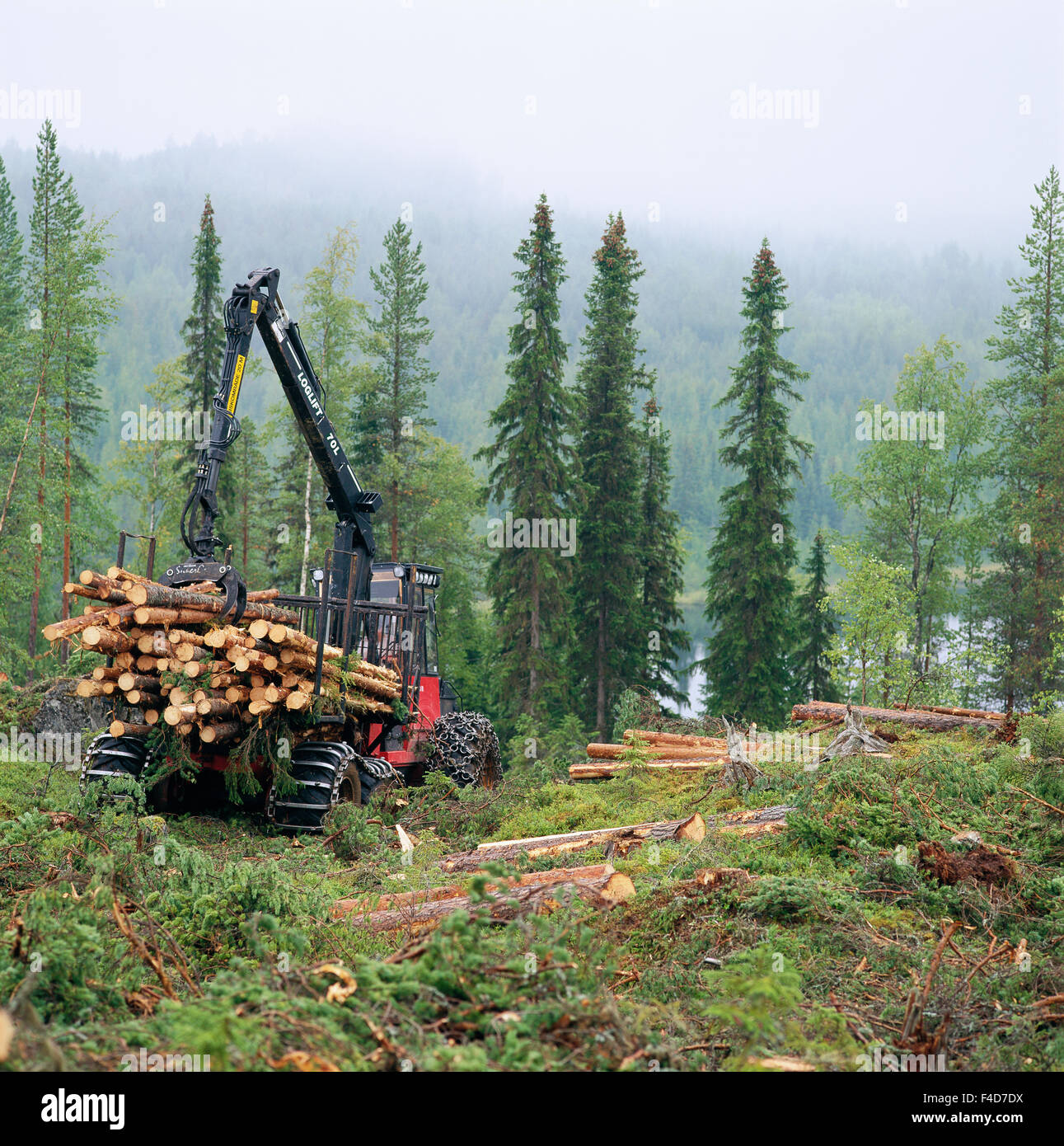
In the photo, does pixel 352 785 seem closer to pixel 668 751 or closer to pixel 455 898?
pixel 455 898

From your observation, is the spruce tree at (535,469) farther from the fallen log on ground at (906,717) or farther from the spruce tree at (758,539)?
the fallen log on ground at (906,717)

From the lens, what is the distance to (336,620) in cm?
1243

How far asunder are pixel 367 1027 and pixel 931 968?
3270 mm

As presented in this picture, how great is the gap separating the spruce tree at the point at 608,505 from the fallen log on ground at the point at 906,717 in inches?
478

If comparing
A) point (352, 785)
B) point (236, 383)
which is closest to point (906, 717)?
point (352, 785)

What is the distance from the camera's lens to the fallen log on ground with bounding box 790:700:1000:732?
14520mm

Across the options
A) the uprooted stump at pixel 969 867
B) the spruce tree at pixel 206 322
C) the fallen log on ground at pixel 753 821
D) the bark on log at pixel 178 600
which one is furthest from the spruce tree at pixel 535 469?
the uprooted stump at pixel 969 867

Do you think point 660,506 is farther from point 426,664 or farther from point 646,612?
point 426,664

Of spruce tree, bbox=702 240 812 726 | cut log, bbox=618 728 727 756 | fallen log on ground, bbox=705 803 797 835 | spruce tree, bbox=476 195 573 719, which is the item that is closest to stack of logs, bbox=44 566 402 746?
fallen log on ground, bbox=705 803 797 835

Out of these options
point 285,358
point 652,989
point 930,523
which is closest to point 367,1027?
point 652,989

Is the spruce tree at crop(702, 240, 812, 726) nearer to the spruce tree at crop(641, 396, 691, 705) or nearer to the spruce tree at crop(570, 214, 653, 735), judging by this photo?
the spruce tree at crop(641, 396, 691, 705)

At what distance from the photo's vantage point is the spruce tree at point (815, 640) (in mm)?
31984

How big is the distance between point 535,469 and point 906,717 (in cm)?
1379

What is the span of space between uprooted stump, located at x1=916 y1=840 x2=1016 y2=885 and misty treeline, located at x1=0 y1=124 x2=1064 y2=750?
16.0 m
